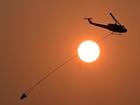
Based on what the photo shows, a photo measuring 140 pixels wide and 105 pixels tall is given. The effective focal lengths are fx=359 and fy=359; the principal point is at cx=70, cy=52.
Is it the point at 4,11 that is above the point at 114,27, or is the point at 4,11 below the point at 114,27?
above

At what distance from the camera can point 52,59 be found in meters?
2.40

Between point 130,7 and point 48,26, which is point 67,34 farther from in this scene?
point 130,7

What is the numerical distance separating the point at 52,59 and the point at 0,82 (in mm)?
394

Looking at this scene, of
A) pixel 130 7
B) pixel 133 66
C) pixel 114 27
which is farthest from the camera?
pixel 133 66

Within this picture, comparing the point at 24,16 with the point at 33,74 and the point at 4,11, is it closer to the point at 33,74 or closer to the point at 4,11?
the point at 4,11

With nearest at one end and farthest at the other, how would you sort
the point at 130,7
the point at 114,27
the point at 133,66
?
the point at 114,27
the point at 130,7
the point at 133,66

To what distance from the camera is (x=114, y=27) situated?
1760 millimetres

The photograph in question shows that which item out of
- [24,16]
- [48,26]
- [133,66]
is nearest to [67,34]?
[48,26]

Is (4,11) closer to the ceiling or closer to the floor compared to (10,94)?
closer to the ceiling

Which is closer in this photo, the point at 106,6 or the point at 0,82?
the point at 106,6

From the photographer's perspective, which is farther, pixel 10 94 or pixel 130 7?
pixel 10 94

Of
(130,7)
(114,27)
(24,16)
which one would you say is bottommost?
(114,27)

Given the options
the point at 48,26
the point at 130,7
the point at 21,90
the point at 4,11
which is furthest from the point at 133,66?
the point at 4,11

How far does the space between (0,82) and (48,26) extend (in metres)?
0.52
